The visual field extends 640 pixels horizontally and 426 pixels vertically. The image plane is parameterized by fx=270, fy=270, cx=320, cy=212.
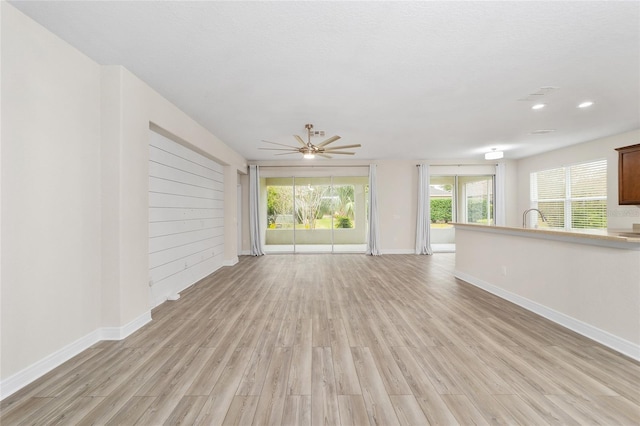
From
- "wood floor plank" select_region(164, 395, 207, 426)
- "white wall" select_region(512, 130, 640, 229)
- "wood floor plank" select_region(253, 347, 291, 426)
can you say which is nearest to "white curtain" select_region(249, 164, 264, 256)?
"wood floor plank" select_region(253, 347, 291, 426)

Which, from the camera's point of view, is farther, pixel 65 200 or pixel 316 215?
pixel 316 215

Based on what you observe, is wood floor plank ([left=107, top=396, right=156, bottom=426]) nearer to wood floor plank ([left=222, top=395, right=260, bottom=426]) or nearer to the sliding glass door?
wood floor plank ([left=222, top=395, right=260, bottom=426])

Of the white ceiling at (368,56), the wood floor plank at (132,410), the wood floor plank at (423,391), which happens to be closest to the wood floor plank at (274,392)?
the wood floor plank at (132,410)

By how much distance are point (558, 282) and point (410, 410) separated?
2584mm

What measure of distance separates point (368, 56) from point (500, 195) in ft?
24.2

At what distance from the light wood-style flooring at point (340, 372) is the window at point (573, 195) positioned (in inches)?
183

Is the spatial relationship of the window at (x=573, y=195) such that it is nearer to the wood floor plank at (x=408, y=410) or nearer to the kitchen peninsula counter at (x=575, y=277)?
the kitchen peninsula counter at (x=575, y=277)

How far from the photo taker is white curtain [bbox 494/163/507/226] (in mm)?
8000

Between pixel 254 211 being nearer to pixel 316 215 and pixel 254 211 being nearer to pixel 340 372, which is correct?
pixel 316 215

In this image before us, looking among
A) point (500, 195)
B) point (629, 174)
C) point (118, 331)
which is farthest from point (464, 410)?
point (500, 195)

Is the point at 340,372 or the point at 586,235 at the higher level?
the point at 586,235

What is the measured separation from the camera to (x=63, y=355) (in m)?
2.30

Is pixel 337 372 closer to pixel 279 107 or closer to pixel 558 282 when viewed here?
pixel 558 282

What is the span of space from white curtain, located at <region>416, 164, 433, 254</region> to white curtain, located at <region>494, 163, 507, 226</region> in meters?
2.04
